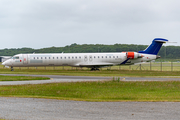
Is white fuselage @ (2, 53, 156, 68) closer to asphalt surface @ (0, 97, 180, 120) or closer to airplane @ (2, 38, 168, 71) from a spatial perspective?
airplane @ (2, 38, 168, 71)

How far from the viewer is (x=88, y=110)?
34.1ft

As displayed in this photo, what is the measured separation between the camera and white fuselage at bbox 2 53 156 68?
1720 inches

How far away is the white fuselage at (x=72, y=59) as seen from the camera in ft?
143

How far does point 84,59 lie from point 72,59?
2072 millimetres

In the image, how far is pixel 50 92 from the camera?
16.0 m

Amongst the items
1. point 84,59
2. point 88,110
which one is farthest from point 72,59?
point 88,110

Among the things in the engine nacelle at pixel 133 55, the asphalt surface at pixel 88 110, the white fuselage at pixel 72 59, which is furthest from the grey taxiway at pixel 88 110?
the engine nacelle at pixel 133 55

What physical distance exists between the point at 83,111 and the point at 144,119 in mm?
2514

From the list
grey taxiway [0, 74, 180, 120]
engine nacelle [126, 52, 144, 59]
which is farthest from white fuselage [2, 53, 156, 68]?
grey taxiway [0, 74, 180, 120]

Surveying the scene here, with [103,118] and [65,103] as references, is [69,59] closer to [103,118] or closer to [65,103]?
[65,103]

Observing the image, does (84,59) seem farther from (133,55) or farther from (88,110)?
(88,110)

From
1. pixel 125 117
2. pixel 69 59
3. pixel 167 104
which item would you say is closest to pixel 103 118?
pixel 125 117

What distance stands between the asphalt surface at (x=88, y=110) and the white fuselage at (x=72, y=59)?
104 feet

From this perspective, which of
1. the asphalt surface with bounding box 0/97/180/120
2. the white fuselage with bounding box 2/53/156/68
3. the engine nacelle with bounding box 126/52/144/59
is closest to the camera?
the asphalt surface with bounding box 0/97/180/120
